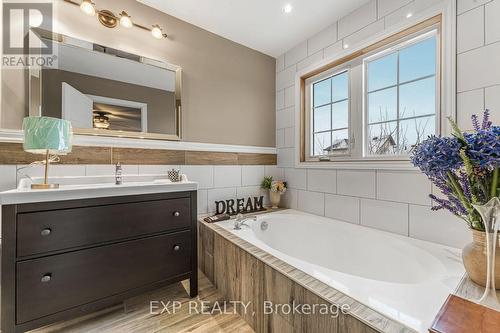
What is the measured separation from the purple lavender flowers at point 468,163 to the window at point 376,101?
70cm

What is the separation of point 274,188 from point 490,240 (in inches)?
71.0

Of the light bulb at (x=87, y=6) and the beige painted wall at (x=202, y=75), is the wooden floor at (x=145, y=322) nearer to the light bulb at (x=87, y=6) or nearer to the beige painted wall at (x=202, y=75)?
the beige painted wall at (x=202, y=75)

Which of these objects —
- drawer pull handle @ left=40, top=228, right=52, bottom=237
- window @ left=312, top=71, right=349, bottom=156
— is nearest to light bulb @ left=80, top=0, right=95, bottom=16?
drawer pull handle @ left=40, top=228, right=52, bottom=237

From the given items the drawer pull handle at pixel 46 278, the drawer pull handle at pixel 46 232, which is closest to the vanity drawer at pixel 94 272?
the drawer pull handle at pixel 46 278

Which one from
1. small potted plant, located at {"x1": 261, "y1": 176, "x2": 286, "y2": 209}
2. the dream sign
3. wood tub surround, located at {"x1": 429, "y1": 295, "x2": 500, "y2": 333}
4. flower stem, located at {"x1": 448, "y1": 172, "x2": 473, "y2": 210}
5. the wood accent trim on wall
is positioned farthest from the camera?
small potted plant, located at {"x1": 261, "y1": 176, "x2": 286, "y2": 209}

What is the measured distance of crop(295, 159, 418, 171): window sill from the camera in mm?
1566

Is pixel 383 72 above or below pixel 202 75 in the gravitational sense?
below

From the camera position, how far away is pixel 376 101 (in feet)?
6.17

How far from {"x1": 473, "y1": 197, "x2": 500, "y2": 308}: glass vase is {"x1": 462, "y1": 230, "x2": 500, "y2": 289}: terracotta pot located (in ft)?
0.19

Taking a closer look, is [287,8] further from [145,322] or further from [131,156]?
[145,322]

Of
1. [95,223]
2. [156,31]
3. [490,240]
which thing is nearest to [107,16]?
[156,31]

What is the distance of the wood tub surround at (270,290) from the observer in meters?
0.78

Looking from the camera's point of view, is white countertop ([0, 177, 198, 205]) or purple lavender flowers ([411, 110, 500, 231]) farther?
white countertop ([0, 177, 198, 205])

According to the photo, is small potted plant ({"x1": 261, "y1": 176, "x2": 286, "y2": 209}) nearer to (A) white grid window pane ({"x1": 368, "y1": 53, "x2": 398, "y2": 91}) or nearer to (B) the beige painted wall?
(B) the beige painted wall
